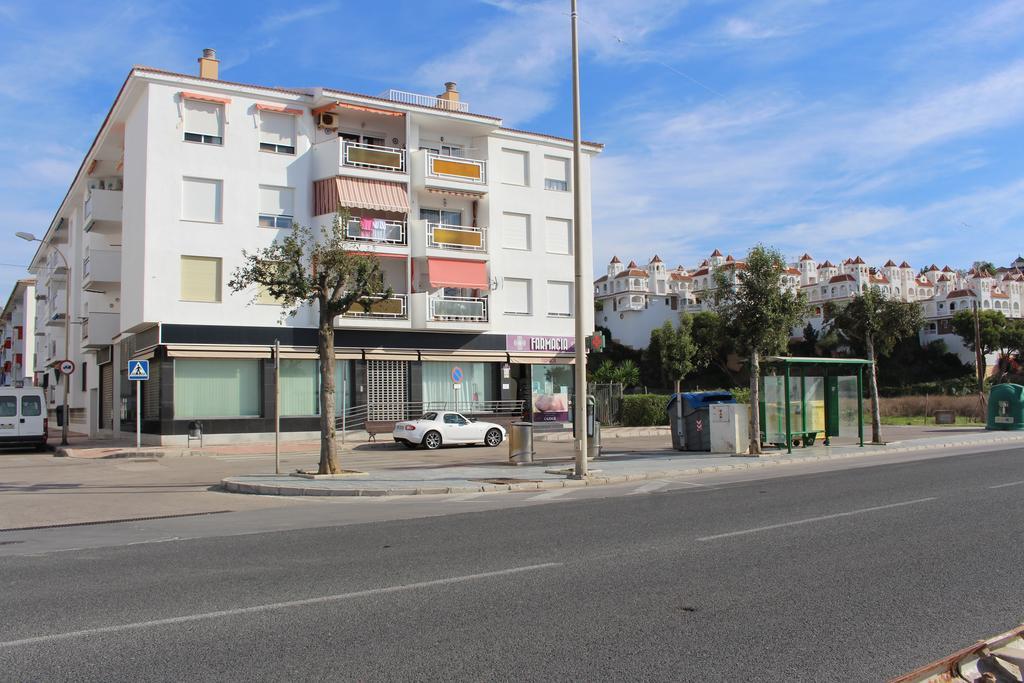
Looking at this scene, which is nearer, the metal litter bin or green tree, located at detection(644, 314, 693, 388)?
the metal litter bin

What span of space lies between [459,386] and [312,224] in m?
9.25

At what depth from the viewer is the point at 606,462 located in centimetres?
2153

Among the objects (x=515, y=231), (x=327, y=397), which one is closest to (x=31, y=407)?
(x=327, y=397)

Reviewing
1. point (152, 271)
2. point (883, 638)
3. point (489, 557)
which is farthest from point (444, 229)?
point (883, 638)

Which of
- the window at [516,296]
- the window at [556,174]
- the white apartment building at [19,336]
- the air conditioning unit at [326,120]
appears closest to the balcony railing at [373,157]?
the air conditioning unit at [326,120]

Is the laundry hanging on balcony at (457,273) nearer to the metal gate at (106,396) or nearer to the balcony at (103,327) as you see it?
the balcony at (103,327)

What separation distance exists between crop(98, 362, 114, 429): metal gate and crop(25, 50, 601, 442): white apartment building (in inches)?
7.6

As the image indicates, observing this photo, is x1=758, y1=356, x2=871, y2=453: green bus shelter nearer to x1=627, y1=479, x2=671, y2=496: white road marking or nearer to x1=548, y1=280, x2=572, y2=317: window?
x1=627, y1=479, x2=671, y2=496: white road marking

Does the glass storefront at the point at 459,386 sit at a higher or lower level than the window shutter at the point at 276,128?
lower

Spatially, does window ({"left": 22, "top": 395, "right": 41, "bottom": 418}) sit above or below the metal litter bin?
above

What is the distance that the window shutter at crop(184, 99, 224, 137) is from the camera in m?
31.6

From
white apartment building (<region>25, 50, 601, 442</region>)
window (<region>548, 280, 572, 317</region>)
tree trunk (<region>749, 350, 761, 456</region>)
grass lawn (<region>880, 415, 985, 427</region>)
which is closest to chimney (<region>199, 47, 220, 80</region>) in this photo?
white apartment building (<region>25, 50, 601, 442</region>)

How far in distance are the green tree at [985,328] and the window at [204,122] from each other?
7146cm

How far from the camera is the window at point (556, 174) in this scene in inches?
1559
